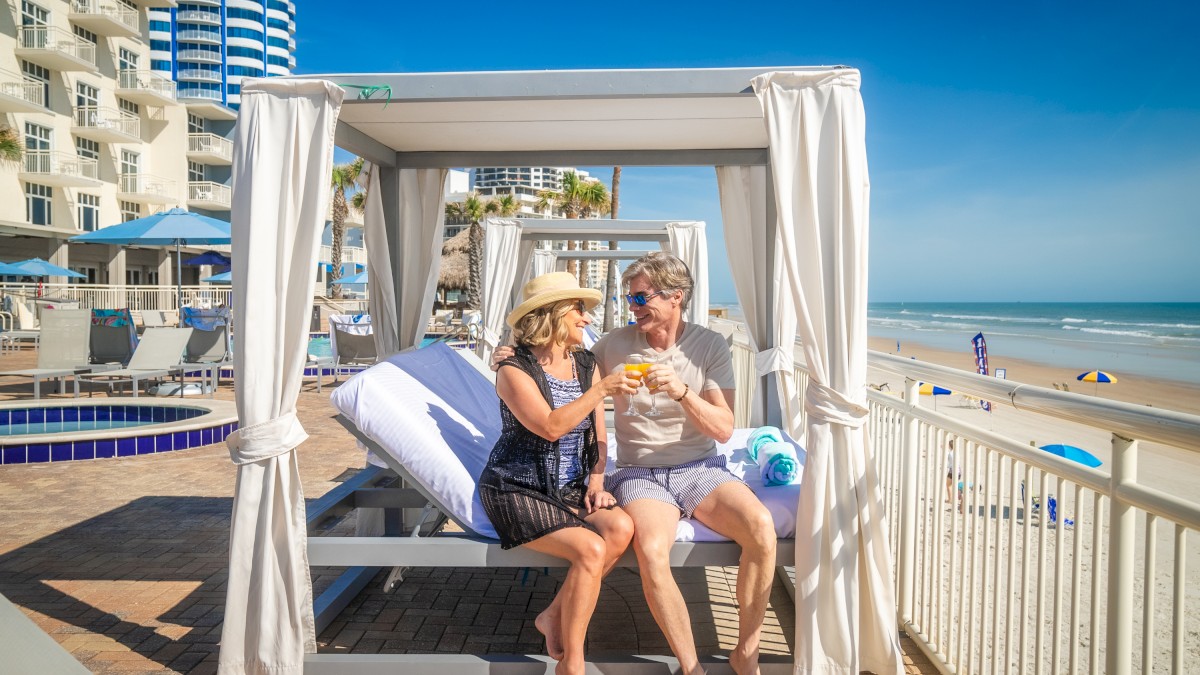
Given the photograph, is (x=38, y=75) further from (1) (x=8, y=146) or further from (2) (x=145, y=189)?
(1) (x=8, y=146)

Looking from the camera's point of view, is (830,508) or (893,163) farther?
(893,163)

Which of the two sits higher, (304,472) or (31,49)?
(31,49)

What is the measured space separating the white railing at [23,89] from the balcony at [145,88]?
14.0ft

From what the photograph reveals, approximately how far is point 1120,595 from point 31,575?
435 centimetres

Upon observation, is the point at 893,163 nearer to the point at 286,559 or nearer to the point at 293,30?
the point at 293,30

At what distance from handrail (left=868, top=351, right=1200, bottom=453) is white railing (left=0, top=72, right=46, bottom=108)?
29879 mm

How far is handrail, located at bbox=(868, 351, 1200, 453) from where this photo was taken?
1.48m

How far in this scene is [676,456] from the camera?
9.69 feet

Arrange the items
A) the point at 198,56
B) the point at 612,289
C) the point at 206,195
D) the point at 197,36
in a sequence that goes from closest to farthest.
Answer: the point at 612,289 < the point at 206,195 < the point at 197,36 < the point at 198,56

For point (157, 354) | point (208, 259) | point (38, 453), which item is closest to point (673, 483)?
point (38, 453)

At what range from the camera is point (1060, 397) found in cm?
194

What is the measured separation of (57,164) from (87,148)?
297cm

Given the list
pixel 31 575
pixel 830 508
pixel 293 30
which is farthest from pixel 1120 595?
pixel 293 30

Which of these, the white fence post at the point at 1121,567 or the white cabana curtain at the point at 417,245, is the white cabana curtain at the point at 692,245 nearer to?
the white cabana curtain at the point at 417,245
